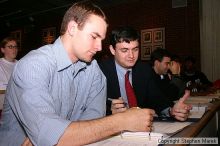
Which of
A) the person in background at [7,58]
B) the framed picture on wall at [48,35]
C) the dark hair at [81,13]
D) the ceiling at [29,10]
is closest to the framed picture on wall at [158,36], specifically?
the ceiling at [29,10]

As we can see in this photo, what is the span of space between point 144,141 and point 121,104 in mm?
373

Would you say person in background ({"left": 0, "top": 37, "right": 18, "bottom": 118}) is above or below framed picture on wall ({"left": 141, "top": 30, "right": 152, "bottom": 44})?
below

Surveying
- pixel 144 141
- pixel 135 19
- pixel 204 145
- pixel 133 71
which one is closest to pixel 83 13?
pixel 144 141

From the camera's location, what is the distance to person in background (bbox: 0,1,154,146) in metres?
1.10

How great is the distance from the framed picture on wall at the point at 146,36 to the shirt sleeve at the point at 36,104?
6934 millimetres

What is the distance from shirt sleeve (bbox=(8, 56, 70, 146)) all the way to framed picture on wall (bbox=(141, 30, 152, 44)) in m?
6.93

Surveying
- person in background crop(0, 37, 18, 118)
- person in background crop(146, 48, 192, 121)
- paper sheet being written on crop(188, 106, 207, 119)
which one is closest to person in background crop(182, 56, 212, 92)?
person in background crop(146, 48, 192, 121)

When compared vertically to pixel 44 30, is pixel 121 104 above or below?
below

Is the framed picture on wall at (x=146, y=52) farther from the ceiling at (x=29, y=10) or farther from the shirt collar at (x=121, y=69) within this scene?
the shirt collar at (x=121, y=69)

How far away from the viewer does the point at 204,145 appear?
1.29m

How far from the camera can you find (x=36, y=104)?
3.65ft

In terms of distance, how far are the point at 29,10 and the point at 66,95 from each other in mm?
8990

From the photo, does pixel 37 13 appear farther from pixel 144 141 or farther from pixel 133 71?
pixel 144 141

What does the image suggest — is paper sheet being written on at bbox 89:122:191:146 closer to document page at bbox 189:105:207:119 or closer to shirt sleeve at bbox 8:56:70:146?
shirt sleeve at bbox 8:56:70:146
